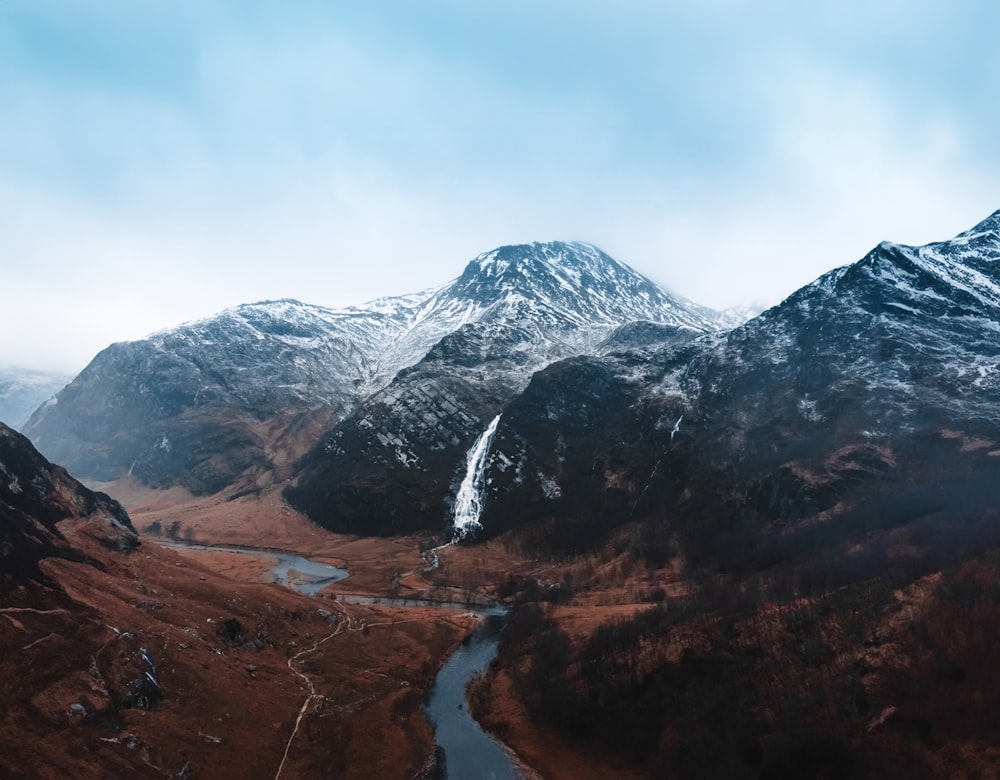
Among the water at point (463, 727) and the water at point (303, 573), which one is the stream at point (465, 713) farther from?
the water at point (303, 573)

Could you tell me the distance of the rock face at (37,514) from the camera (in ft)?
226

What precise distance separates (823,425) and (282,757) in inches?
6533

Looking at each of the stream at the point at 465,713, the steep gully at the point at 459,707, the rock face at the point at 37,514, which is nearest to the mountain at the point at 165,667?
the rock face at the point at 37,514

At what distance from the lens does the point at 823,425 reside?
590 feet

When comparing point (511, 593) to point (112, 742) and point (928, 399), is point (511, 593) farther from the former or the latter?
point (928, 399)

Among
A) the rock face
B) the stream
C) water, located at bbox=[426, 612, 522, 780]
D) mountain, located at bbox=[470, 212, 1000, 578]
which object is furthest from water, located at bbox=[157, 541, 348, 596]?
mountain, located at bbox=[470, 212, 1000, 578]

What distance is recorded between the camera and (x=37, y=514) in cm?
9069

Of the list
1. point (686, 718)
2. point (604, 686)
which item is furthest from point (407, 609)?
point (686, 718)

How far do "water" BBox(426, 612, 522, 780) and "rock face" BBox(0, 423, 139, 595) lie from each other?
159 feet

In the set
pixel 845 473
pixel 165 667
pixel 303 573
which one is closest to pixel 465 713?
pixel 165 667

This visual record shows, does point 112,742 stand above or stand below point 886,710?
below

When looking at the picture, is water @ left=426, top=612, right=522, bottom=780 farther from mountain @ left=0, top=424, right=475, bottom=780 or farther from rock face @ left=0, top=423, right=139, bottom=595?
rock face @ left=0, top=423, right=139, bottom=595

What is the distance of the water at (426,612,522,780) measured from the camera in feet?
218

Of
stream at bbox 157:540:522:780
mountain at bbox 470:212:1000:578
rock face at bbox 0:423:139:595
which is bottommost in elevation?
stream at bbox 157:540:522:780
